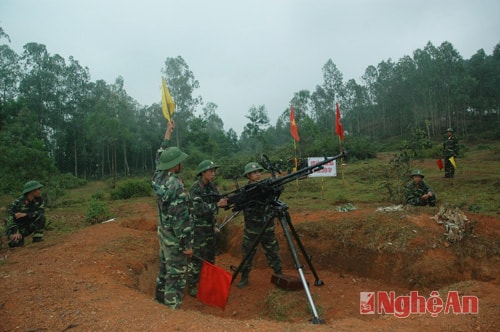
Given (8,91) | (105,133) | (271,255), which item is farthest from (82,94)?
(271,255)

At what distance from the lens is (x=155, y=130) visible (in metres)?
44.1

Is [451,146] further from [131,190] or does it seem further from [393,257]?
[131,190]

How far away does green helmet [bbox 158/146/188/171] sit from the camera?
457cm

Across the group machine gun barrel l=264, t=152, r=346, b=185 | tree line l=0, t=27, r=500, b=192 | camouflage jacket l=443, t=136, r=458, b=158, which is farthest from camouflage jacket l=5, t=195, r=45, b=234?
tree line l=0, t=27, r=500, b=192

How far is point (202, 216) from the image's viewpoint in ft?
19.4

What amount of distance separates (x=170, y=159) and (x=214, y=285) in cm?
182

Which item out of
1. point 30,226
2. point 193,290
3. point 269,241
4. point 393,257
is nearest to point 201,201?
point 269,241

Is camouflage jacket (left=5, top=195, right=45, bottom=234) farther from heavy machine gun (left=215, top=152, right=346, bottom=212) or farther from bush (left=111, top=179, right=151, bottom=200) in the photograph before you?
bush (left=111, top=179, right=151, bottom=200)

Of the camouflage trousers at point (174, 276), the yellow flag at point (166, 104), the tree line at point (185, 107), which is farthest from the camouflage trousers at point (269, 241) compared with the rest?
the tree line at point (185, 107)

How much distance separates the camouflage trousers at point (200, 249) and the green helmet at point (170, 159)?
65.2 inches

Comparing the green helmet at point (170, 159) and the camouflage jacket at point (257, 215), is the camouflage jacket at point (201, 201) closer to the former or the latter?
the camouflage jacket at point (257, 215)

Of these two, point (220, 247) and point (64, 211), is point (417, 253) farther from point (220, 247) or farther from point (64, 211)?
point (64, 211)

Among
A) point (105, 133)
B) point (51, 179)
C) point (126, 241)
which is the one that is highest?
point (105, 133)

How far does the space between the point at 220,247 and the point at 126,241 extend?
2209mm
